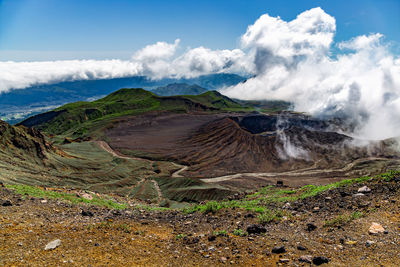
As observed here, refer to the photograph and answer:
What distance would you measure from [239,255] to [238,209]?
19.9ft

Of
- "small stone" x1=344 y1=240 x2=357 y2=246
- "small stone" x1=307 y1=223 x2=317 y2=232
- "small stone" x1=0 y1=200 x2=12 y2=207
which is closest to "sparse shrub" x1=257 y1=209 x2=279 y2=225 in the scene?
"small stone" x1=307 y1=223 x2=317 y2=232

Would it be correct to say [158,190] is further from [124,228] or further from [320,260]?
[320,260]

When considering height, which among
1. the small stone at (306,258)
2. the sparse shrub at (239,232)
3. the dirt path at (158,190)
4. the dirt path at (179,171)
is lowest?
the dirt path at (179,171)

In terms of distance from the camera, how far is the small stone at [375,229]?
10.7 metres

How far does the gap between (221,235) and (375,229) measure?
7.18 m

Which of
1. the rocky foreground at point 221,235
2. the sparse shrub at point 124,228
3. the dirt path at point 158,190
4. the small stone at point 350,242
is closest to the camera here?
the rocky foreground at point 221,235

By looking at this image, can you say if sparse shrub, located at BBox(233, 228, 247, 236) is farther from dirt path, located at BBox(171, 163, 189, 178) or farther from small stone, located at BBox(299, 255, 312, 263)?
dirt path, located at BBox(171, 163, 189, 178)

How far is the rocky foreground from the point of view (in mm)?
9523

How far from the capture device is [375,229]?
10883 mm

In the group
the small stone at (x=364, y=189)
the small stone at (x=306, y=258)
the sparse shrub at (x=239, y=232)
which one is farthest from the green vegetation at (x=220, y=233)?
the small stone at (x=364, y=189)

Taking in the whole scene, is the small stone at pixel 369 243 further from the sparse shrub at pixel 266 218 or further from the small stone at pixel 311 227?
the sparse shrub at pixel 266 218

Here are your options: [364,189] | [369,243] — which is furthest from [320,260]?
[364,189]

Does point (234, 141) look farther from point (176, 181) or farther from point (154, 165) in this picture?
point (176, 181)

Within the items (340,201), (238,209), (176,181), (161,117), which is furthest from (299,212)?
(161,117)
